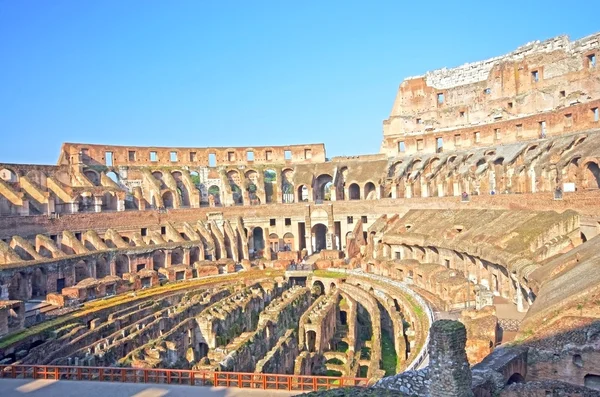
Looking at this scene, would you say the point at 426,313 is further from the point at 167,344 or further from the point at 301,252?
the point at 301,252

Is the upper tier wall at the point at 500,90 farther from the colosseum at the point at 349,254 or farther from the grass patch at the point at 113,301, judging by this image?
the grass patch at the point at 113,301

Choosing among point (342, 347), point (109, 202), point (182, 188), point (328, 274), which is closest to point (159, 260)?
point (109, 202)

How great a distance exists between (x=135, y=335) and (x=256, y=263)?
1808 cm

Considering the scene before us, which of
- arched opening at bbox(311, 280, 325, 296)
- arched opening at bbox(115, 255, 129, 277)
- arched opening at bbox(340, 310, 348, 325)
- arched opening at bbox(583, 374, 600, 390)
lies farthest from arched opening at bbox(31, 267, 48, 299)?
arched opening at bbox(583, 374, 600, 390)

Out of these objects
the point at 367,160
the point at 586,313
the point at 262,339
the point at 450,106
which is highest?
the point at 450,106

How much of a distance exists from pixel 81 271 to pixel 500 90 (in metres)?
36.4

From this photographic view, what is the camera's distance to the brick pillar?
9.63 m

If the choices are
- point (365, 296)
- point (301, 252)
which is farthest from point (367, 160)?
point (365, 296)

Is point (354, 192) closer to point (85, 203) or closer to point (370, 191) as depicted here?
point (370, 191)

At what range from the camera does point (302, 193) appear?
4956 centimetres

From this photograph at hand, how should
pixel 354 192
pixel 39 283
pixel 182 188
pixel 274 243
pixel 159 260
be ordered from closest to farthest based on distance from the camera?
pixel 39 283 < pixel 159 260 < pixel 274 243 < pixel 182 188 < pixel 354 192

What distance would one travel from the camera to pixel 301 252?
40031 mm

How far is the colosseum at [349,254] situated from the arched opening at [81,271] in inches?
2.8

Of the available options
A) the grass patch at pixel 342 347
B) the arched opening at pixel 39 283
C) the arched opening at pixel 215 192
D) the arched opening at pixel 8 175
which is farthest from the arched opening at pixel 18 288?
the arched opening at pixel 215 192
